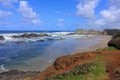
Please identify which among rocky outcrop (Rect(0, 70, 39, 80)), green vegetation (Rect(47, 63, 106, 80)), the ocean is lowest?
the ocean

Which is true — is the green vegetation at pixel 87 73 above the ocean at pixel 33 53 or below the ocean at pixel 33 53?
above

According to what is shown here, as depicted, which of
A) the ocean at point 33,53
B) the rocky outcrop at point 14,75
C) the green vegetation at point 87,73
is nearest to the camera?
the green vegetation at point 87,73

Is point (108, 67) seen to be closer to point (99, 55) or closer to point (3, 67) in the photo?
point (99, 55)

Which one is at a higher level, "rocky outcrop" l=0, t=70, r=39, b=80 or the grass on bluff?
the grass on bluff

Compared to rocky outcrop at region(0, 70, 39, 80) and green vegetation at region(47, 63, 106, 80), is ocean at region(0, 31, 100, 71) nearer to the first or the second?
rocky outcrop at region(0, 70, 39, 80)

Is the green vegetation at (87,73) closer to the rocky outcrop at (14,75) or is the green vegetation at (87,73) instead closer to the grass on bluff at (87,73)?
the grass on bluff at (87,73)

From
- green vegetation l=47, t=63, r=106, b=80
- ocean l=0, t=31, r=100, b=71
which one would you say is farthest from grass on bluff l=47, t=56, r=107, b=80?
ocean l=0, t=31, r=100, b=71

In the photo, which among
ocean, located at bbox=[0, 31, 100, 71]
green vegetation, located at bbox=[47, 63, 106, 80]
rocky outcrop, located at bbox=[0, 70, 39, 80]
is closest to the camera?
green vegetation, located at bbox=[47, 63, 106, 80]

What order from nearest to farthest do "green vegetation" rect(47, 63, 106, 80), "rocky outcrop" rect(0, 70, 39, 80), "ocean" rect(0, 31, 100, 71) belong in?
"green vegetation" rect(47, 63, 106, 80), "rocky outcrop" rect(0, 70, 39, 80), "ocean" rect(0, 31, 100, 71)

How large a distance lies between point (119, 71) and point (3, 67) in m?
13.8

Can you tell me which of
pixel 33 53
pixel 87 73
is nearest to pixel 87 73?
pixel 87 73

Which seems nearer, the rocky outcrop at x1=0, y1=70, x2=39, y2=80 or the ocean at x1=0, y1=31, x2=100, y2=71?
the rocky outcrop at x1=0, y1=70, x2=39, y2=80

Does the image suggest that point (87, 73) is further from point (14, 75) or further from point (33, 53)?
point (33, 53)

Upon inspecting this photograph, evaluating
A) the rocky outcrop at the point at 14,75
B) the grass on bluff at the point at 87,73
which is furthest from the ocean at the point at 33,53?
the grass on bluff at the point at 87,73
